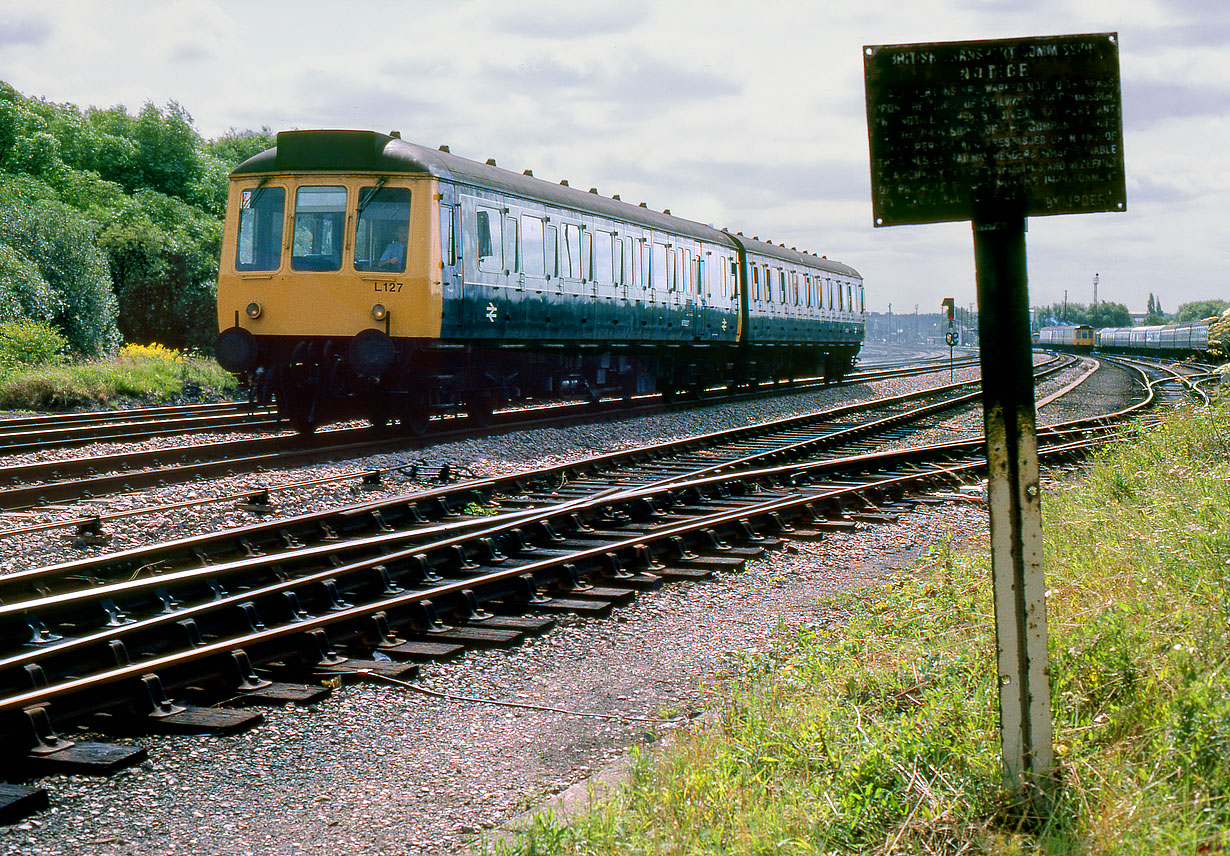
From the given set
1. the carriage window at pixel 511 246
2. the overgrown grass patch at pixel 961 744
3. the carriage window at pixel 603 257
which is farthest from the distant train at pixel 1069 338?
the overgrown grass patch at pixel 961 744

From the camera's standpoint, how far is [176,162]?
62094 mm

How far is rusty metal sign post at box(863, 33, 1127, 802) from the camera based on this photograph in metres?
3.44

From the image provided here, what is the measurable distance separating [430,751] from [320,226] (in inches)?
414

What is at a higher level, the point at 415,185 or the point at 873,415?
the point at 415,185

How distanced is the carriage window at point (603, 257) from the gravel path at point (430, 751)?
11.9m

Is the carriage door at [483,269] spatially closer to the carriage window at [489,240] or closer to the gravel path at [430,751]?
the carriage window at [489,240]

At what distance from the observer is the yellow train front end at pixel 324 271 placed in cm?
1373

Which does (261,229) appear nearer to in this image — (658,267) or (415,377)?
(415,377)

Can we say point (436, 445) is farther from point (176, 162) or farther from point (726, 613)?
point (176, 162)

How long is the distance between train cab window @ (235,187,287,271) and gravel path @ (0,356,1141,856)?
28.9 feet

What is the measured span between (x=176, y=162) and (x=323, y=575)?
61587 mm

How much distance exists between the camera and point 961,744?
370cm

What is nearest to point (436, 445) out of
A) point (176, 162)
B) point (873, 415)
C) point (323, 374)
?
point (323, 374)

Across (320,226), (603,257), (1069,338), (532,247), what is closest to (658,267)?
(603,257)
